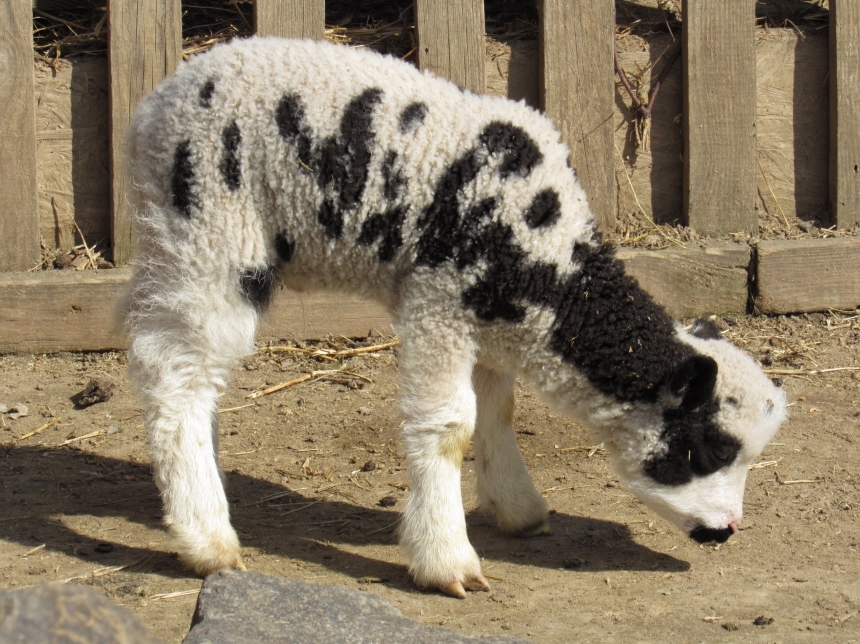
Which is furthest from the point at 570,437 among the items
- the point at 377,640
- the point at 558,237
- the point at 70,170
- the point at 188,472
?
the point at 70,170

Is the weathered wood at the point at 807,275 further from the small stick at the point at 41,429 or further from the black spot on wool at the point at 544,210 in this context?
the small stick at the point at 41,429

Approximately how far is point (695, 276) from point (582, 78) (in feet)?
4.89

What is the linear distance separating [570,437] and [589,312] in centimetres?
184

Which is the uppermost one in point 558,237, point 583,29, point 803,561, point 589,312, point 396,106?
point 583,29

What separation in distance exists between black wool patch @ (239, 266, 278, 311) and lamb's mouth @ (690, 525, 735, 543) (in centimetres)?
201

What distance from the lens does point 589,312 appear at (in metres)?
4.08

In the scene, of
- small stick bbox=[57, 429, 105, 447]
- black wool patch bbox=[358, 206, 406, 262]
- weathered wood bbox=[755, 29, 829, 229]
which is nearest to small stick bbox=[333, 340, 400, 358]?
small stick bbox=[57, 429, 105, 447]

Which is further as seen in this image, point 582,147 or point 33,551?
point 582,147

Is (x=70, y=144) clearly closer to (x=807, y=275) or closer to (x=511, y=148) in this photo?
(x=511, y=148)

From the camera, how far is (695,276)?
675 cm

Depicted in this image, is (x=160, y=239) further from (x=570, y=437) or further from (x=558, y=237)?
(x=570, y=437)

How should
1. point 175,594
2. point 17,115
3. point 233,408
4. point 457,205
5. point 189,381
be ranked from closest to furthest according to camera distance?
point 457,205
point 175,594
point 189,381
point 233,408
point 17,115

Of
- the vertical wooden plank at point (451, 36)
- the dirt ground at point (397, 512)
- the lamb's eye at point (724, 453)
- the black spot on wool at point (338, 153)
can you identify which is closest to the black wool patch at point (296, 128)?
the black spot on wool at point (338, 153)

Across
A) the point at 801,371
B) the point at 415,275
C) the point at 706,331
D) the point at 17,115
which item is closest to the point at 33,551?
the point at 415,275
